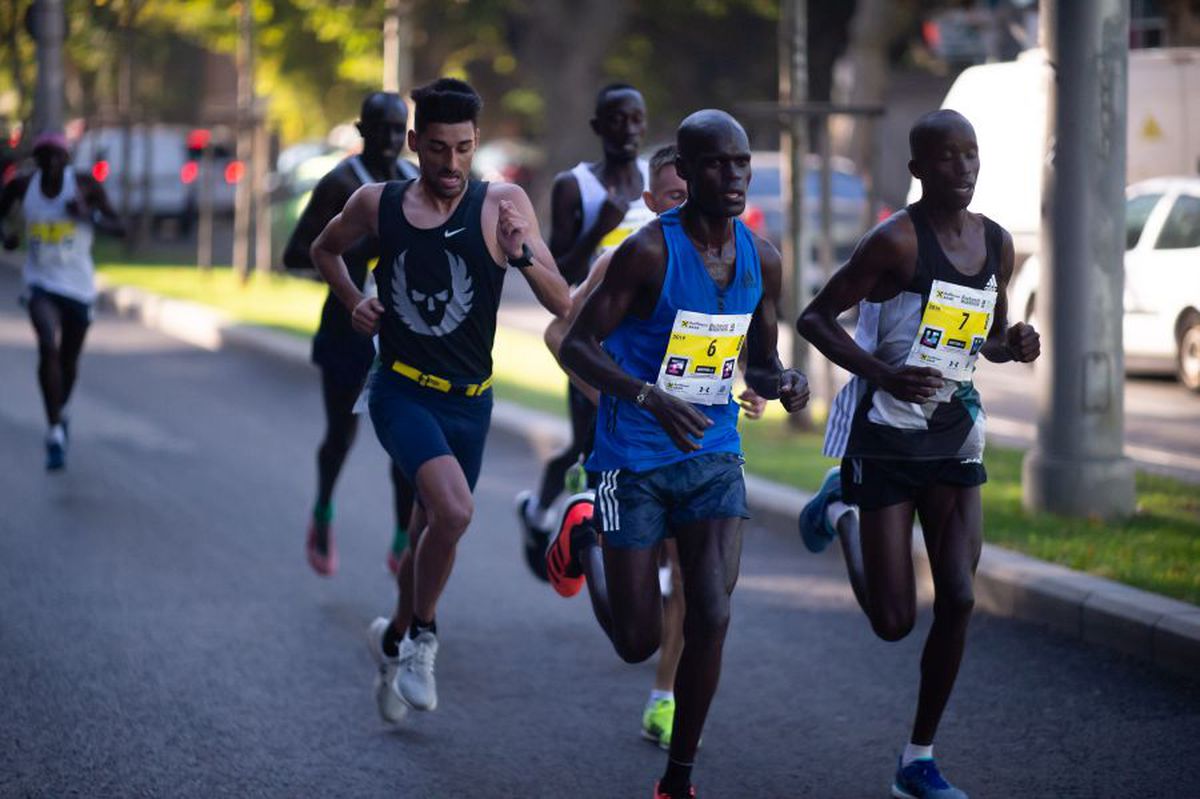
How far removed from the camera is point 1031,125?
57.2 ft

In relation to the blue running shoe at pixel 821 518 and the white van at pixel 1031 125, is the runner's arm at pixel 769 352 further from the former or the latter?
the white van at pixel 1031 125

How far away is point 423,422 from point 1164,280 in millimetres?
11120

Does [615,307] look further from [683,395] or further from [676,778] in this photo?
[676,778]

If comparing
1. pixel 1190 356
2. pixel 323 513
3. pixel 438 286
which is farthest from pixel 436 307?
pixel 1190 356

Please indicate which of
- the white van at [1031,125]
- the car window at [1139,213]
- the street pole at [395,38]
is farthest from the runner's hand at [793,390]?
the street pole at [395,38]

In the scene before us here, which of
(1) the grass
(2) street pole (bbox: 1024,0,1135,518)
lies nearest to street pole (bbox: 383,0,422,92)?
(1) the grass

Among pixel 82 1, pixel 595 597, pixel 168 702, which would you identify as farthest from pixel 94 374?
pixel 595 597

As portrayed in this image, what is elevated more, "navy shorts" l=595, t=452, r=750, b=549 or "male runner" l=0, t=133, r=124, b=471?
"male runner" l=0, t=133, r=124, b=471

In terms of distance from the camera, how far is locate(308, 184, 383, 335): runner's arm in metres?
6.26

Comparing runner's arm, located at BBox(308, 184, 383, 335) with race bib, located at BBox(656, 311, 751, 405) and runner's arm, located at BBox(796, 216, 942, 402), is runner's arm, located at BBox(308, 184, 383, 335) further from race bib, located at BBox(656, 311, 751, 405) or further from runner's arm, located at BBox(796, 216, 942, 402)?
runner's arm, located at BBox(796, 216, 942, 402)

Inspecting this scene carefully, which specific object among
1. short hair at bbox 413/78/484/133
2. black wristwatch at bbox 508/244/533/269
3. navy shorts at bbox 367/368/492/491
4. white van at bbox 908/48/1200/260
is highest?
white van at bbox 908/48/1200/260

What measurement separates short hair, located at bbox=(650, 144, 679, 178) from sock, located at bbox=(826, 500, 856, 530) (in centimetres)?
118

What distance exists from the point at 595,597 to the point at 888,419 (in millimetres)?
948

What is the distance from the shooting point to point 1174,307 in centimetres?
1611
